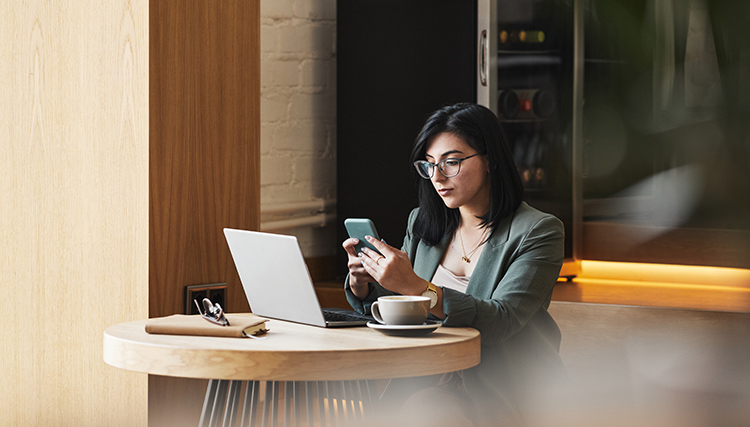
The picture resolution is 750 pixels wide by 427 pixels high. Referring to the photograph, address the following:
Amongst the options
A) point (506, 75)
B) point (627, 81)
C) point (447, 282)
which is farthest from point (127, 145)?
point (627, 81)

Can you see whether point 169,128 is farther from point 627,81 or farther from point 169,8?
point 627,81

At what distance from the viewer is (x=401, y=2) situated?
11.1 ft

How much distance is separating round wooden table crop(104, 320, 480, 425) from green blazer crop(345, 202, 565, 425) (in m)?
0.12

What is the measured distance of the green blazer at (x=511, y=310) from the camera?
1714 mm

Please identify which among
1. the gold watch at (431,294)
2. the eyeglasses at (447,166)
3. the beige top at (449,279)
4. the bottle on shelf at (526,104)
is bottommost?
the beige top at (449,279)

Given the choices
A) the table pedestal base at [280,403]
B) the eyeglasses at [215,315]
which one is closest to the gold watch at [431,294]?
the table pedestal base at [280,403]

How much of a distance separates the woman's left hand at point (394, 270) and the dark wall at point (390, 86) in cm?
179

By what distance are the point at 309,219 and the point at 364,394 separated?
1.79 m

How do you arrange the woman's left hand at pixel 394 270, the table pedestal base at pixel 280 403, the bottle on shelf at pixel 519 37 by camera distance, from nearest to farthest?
the table pedestal base at pixel 280 403, the woman's left hand at pixel 394 270, the bottle on shelf at pixel 519 37

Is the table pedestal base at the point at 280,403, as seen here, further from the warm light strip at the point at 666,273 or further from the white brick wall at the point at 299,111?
the warm light strip at the point at 666,273

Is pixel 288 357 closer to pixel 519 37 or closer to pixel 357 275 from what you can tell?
pixel 357 275

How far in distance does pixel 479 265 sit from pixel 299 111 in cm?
175

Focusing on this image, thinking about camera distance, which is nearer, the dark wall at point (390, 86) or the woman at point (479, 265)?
the woman at point (479, 265)

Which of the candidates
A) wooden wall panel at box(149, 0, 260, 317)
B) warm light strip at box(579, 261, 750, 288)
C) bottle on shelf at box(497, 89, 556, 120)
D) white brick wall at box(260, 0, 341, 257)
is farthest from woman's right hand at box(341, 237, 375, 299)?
warm light strip at box(579, 261, 750, 288)
